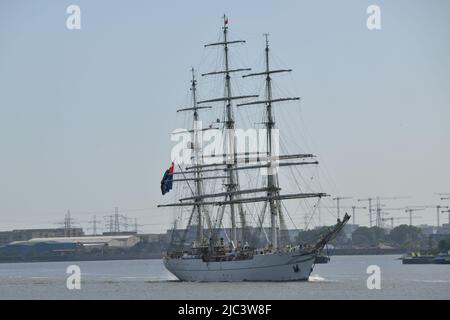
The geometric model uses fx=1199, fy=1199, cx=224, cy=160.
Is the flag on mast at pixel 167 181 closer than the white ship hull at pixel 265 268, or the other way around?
the white ship hull at pixel 265 268

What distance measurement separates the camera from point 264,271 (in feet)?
404

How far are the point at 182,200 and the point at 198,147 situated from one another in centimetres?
660

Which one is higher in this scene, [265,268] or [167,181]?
[167,181]

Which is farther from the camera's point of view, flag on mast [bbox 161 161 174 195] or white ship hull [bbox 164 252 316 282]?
flag on mast [bbox 161 161 174 195]

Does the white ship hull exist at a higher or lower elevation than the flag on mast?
lower

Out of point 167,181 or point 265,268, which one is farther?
point 167,181

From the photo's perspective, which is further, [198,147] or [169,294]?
[198,147]

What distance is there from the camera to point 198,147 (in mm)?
141750

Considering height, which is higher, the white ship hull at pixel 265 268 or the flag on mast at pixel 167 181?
the flag on mast at pixel 167 181
